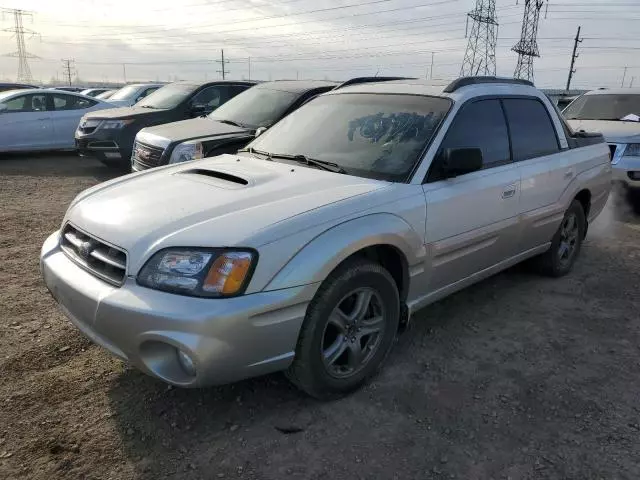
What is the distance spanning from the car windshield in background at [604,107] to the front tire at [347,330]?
730cm

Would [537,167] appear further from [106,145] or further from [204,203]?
[106,145]

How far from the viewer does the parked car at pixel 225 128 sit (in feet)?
22.2

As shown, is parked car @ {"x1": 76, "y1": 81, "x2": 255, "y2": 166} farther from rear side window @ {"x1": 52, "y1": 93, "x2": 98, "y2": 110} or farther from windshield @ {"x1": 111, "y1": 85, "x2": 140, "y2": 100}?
windshield @ {"x1": 111, "y1": 85, "x2": 140, "y2": 100}

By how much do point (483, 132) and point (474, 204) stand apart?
0.62 metres

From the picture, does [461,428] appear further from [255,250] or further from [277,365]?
[255,250]

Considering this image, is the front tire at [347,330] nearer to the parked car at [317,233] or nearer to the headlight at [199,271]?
the parked car at [317,233]

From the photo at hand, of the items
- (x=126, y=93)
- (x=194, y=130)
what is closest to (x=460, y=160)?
(x=194, y=130)

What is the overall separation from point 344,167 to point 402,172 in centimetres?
37

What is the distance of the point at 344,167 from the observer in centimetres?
344

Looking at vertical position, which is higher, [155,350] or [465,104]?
[465,104]

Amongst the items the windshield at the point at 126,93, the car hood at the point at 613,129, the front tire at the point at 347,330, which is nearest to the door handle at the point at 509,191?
the front tire at the point at 347,330

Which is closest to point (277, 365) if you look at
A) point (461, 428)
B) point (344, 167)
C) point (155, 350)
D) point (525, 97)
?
point (155, 350)

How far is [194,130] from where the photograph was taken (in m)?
7.35

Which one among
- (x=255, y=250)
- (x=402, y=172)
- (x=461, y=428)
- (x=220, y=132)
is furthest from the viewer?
(x=220, y=132)
